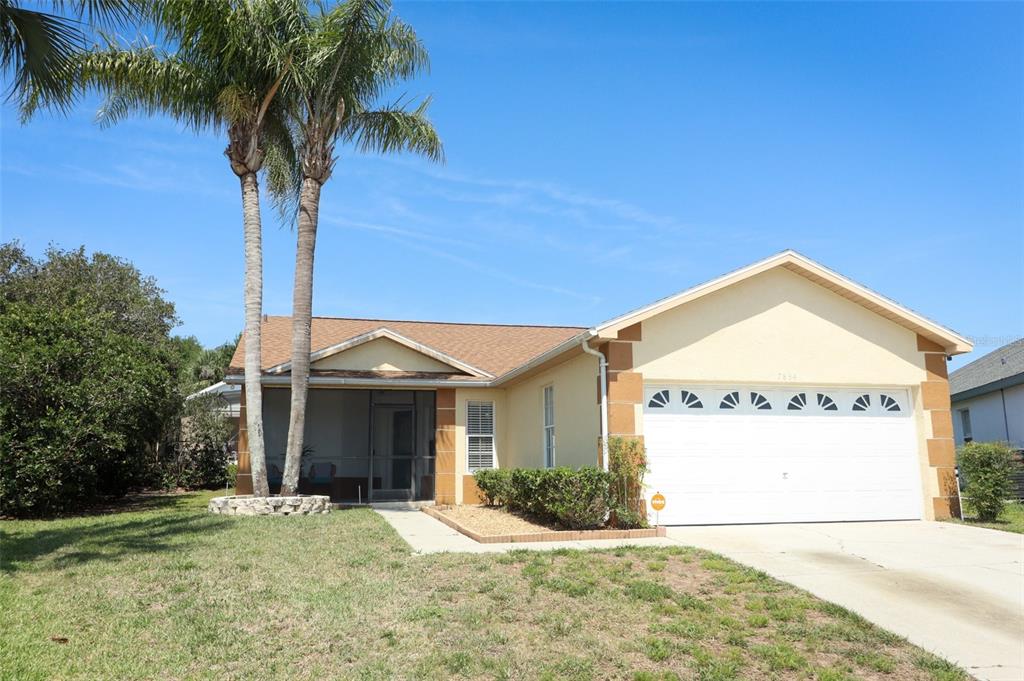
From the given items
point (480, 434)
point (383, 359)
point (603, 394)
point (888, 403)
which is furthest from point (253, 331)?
point (888, 403)

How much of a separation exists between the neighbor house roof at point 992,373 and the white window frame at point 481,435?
15.6 meters

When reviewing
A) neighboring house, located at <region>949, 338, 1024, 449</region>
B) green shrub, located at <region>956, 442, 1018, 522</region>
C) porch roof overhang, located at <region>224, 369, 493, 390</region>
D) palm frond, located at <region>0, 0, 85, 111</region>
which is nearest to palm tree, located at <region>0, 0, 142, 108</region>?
palm frond, located at <region>0, 0, 85, 111</region>

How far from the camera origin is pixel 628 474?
→ 39.4 feet

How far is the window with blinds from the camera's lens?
1812 centimetres

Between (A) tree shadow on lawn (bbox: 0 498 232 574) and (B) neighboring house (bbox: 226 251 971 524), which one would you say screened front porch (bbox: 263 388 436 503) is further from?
(B) neighboring house (bbox: 226 251 971 524)

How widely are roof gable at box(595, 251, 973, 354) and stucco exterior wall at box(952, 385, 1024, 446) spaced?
10.8m

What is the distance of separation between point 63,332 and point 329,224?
227 inches

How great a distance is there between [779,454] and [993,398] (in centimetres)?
1521

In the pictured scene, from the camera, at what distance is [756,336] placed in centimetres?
1340

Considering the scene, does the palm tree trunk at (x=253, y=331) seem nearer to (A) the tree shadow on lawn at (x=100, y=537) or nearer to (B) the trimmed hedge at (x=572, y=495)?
(A) the tree shadow on lawn at (x=100, y=537)

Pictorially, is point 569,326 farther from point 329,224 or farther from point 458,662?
point 458,662

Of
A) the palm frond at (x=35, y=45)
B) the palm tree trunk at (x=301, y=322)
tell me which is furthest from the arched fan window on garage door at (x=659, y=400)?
the palm frond at (x=35, y=45)

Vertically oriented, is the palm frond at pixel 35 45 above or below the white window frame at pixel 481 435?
above

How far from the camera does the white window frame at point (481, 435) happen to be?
18062 millimetres
